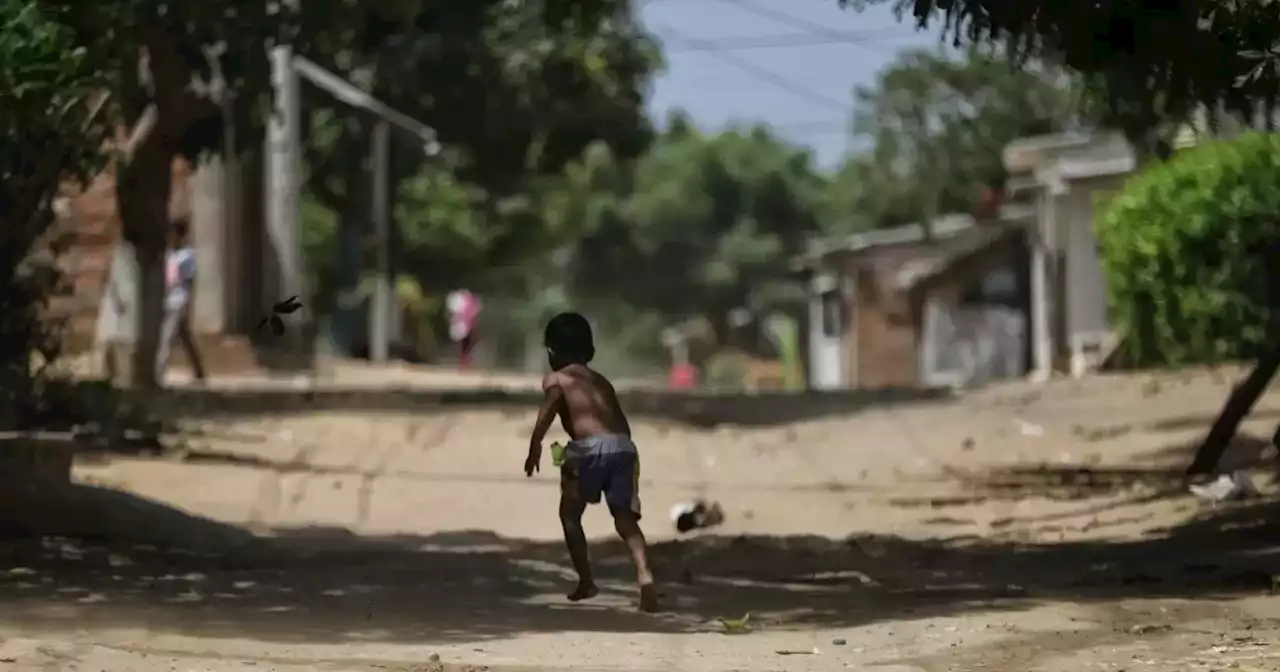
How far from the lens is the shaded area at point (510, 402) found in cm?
1750

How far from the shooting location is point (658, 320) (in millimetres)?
74938

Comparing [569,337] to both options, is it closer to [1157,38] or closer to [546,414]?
[546,414]

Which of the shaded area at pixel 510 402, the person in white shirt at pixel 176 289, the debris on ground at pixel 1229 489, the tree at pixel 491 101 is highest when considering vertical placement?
the tree at pixel 491 101

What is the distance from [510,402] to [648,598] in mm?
11031

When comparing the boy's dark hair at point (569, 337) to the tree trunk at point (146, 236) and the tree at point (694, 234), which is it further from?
the tree at point (694, 234)

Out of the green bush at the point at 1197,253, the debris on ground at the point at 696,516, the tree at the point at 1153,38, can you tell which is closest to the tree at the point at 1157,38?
the tree at the point at 1153,38

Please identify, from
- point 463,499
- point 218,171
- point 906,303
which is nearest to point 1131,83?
point 463,499

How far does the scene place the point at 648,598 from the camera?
26.9 feet

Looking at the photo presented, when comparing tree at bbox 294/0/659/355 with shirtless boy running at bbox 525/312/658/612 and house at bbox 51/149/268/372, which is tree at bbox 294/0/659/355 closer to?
house at bbox 51/149/268/372

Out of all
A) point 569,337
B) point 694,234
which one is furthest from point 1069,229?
point 694,234

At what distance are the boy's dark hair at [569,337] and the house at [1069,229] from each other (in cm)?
1977

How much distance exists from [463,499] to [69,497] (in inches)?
144

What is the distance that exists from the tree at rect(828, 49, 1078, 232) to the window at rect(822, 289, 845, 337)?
4.41m

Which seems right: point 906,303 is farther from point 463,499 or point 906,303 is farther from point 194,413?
point 463,499
